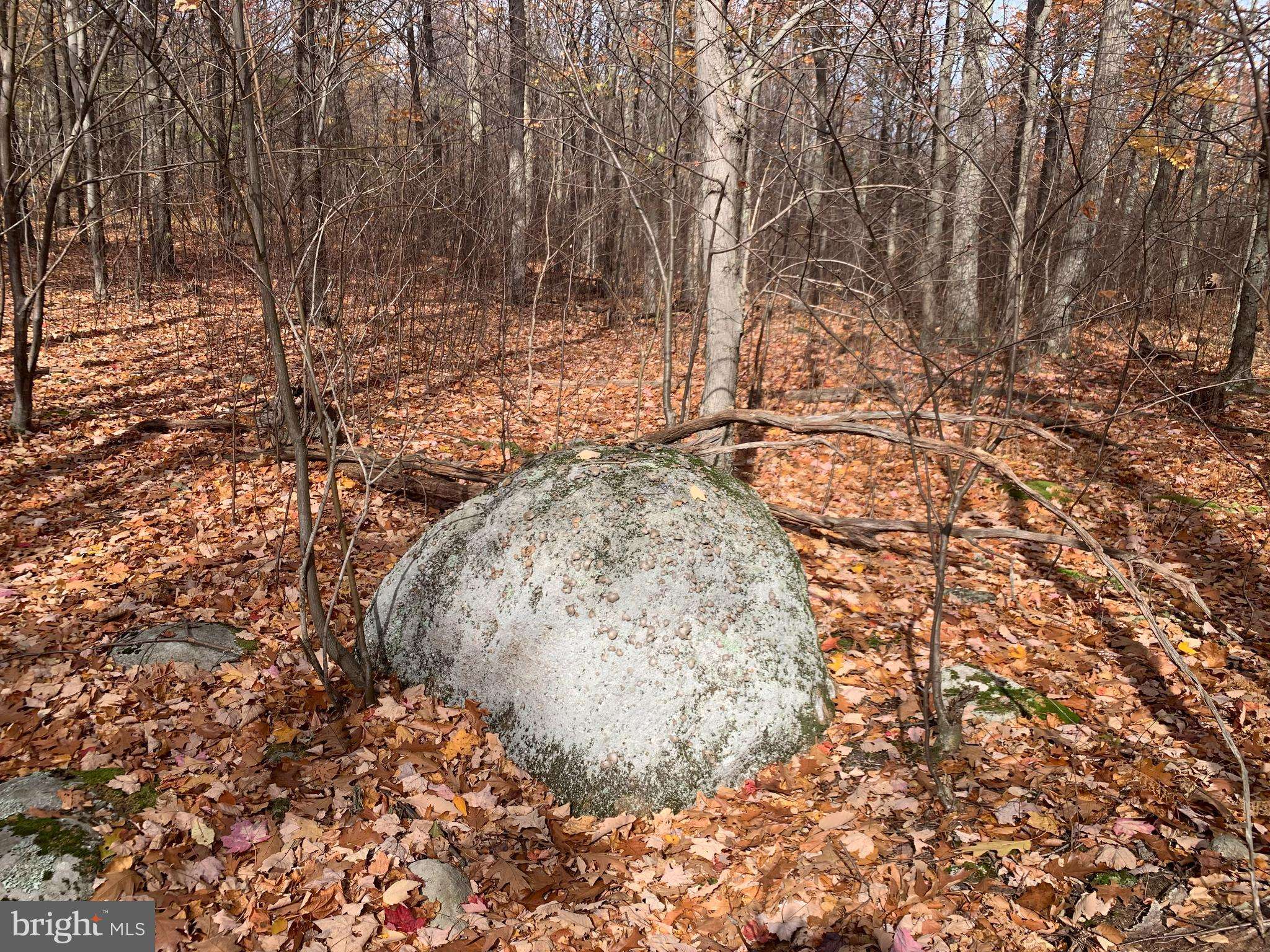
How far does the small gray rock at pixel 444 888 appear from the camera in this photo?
96.4 inches

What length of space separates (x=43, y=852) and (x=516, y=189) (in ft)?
34.5

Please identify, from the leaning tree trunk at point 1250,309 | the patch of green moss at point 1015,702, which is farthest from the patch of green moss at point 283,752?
the leaning tree trunk at point 1250,309

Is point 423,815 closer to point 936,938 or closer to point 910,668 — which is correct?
point 936,938

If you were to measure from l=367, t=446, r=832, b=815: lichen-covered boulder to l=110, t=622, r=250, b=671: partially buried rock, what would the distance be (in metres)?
0.76

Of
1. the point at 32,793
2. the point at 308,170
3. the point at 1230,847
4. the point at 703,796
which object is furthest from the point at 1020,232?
the point at 308,170

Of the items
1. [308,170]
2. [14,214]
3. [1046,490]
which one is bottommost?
[1046,490]

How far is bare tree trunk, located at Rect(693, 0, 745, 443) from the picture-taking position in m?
4.53

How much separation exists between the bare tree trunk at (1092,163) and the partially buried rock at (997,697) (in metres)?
2.06

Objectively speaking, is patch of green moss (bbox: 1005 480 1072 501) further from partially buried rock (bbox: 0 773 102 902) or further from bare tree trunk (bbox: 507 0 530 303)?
bare tree trunk (bbox: 507 0 530 303)

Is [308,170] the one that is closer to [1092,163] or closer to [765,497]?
[765,497]

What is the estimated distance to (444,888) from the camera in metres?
2.52

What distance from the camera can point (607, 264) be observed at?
42.3 ft

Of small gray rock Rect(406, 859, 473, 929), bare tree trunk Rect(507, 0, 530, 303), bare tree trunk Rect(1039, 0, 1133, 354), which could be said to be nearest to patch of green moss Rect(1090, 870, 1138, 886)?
small gray rock Rect(406, 859, 473, 929)

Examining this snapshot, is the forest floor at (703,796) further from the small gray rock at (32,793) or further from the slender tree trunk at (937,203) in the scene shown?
the slender tree trunk at (937,203)
